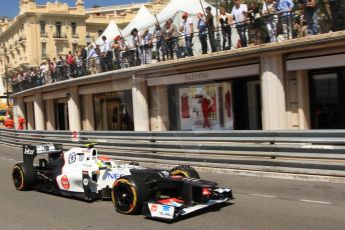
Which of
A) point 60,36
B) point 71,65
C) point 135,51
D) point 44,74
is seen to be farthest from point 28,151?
point 60,36

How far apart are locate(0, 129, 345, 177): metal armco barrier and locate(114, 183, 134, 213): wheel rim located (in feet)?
14.2

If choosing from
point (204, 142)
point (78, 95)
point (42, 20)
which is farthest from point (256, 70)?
point (42, 20)

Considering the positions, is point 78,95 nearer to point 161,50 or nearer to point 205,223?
point 161,50

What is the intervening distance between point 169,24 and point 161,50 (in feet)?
3.35

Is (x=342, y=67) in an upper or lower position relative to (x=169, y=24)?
lower

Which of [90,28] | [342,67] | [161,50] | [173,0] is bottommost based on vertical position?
[342,67]

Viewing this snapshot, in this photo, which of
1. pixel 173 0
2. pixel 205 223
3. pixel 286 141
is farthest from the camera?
pixel 173 0

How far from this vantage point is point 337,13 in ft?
42.6

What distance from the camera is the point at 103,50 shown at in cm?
2327

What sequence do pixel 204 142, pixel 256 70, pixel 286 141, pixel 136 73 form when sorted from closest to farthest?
pixel 286 141, pixel 204 142, pixel 256 70, pixel 136 73

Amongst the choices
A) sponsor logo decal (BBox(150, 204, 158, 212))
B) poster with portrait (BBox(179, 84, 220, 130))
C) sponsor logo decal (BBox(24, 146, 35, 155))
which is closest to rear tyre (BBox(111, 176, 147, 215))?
sponsor logo decal (BBox(150, 204, 158, 212))

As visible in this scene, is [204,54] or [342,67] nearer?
[342,67]

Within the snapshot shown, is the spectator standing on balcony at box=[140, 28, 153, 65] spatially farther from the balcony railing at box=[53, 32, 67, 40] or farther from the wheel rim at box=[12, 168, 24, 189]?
the balcony railing at box=[53, 32, 67, 40]

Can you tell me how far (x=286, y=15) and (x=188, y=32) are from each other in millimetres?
4053
